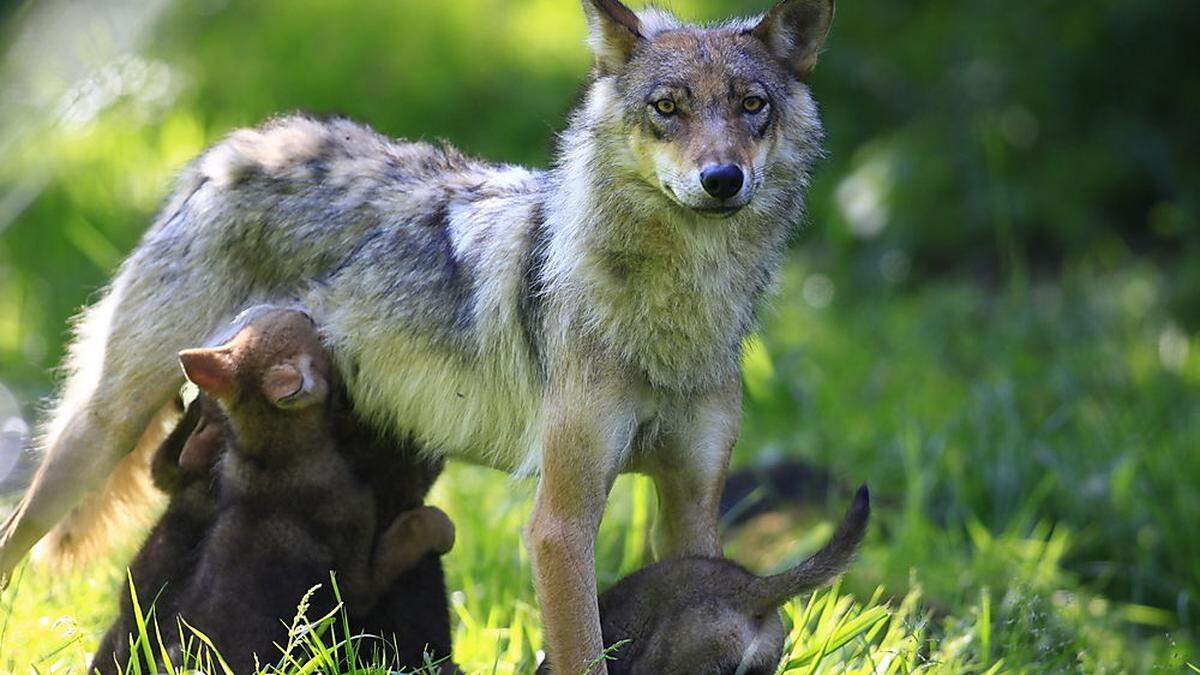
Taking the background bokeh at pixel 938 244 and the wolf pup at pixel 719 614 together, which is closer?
the wolf pup at pixel 719 614

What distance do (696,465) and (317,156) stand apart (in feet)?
6.04

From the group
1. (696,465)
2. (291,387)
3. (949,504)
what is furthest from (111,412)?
(949,504)

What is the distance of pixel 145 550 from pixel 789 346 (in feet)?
16.6

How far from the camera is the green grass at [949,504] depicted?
550 cm

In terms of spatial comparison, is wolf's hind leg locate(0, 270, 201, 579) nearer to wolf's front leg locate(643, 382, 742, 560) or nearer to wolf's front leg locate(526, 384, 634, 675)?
wolf's front leg locate(526, 384, 634, 675)

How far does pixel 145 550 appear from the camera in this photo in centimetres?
522

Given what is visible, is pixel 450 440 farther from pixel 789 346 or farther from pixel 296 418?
pixel 789 346

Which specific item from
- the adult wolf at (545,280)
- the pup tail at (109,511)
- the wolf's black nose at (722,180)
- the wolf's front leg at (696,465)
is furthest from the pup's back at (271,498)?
the wolf's black nose at (722,180)

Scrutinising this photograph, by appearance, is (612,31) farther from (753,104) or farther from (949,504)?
(949,504)

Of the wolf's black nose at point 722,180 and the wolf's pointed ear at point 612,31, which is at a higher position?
the wolf's pointed ear at point 612,31

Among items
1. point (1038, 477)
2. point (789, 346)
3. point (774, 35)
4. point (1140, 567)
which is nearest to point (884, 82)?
point (789, 346)

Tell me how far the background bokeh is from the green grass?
1.0 inches

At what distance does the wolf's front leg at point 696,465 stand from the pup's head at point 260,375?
1.16 meters

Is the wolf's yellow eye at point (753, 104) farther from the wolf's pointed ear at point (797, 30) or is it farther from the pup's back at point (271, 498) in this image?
the pup's back at point (271, 498)
